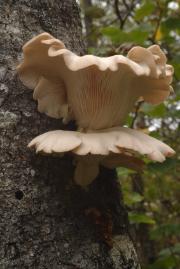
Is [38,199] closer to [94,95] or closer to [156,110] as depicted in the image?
[94,95]

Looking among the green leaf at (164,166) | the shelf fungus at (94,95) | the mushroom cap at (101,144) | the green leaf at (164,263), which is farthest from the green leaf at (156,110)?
the mushroom cap at (101,144)

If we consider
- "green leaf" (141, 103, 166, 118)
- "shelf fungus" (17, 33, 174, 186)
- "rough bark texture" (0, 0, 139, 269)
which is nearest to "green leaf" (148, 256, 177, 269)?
"green leaf" (141, 103, 166, 118)

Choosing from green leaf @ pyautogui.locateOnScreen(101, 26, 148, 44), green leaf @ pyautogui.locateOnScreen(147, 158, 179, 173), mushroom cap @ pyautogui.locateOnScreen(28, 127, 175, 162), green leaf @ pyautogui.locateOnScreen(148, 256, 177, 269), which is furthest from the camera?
green leaf @ pyautogui.locateOnScreen(148, 256, 177, 269)

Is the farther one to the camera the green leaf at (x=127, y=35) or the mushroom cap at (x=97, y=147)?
the green leaf at (x=127, y=35)

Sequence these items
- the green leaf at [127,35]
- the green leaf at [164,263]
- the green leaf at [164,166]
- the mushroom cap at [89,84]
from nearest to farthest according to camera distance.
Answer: the mushroom cap at [89,84] → the green leaf at [164,166] → the green leaf at [127,35] → the green leaf at [164,263]

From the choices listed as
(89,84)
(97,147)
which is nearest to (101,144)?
(97,147)

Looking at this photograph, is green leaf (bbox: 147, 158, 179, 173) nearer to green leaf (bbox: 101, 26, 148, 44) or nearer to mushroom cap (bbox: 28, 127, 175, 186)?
mushroom cap (bbox: 28, 127, 175, 186)

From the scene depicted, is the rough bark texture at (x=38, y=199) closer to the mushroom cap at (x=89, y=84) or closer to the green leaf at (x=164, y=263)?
the mushroom cap at (x=89, y=84)
